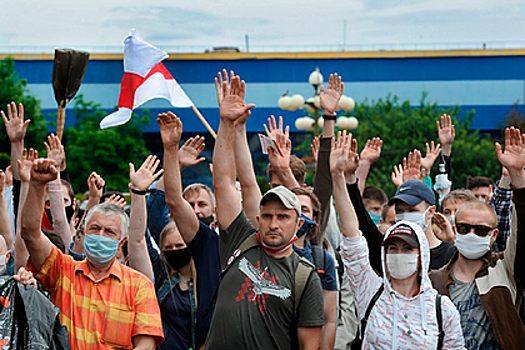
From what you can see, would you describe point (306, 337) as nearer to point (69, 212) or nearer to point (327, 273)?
point (327, 273)

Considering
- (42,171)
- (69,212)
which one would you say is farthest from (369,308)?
(69,212)

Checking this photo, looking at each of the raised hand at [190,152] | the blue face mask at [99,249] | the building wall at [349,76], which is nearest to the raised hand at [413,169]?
the raised hand at [190,152]

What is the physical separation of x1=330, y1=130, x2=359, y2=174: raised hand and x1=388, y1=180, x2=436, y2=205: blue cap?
1.60 ft

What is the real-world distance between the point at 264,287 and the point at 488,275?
1.50 metres

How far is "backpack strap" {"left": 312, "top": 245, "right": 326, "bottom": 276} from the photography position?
5410mm

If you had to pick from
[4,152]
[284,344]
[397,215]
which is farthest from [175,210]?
[4,152]

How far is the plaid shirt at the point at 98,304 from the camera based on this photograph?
470 cm

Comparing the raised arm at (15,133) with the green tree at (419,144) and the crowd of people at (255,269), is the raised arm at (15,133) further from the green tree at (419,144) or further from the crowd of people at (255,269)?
the green tree at (419,144)

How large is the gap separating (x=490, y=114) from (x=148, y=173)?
49739mm

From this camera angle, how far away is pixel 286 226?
4.59 metres

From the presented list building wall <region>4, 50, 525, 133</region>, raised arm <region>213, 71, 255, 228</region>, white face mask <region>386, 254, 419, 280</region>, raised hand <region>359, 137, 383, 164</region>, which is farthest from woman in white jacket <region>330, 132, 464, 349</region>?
building wall <region>4, 50, 525, 133</region>

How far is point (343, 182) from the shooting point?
18.1 ft

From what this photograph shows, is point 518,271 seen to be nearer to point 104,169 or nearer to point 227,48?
point 104,169

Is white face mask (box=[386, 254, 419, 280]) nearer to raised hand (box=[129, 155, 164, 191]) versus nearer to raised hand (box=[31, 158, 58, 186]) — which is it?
raised hand (box=[129, 155, 164, 191])
